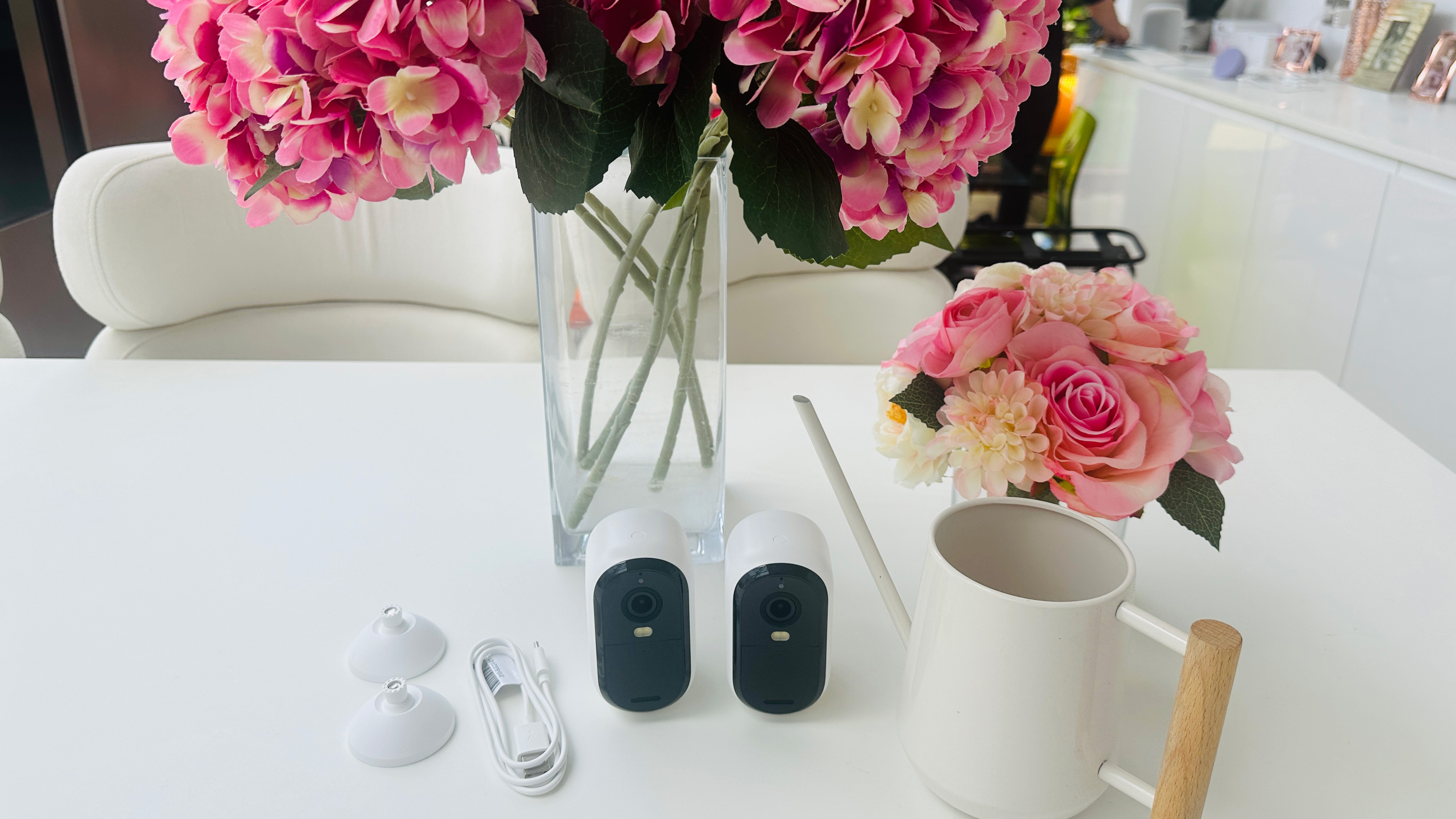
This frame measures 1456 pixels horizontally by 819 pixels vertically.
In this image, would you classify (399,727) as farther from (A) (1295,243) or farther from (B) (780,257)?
(A) (1295,243)

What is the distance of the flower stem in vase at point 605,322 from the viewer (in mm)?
578

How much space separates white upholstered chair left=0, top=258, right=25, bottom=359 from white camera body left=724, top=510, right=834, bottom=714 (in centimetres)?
125

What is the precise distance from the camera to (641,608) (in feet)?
1.71

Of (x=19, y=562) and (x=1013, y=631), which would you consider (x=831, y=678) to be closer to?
(x=1013, y=631)

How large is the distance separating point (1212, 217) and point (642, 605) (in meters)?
2.46

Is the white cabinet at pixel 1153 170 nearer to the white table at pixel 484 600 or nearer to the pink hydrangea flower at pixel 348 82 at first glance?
the white table at pixel 484 600

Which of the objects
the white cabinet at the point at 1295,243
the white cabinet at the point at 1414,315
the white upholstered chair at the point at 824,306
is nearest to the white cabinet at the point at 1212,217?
the white cabinet at the point at 1295,243

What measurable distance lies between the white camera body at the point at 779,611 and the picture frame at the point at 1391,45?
2.49m

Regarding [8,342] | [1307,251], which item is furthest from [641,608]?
[1307,251]

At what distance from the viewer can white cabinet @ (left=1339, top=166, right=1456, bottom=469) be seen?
1723 millimetres

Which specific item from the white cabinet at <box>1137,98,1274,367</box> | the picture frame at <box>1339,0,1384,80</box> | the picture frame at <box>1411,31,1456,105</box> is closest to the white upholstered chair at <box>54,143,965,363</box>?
the white cabinet at <box>1137,98,1274,367</box>

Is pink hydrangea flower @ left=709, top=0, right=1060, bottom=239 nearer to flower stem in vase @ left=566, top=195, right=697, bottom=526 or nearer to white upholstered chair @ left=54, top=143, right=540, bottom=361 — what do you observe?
flower stem in vase @ left=566, top=195, right=697, bottom=526

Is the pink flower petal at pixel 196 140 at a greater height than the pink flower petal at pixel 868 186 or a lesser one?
greater

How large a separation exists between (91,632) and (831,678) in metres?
0.45
